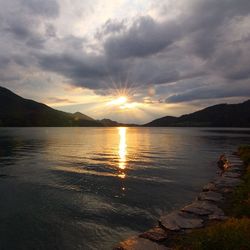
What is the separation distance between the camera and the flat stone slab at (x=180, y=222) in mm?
16734

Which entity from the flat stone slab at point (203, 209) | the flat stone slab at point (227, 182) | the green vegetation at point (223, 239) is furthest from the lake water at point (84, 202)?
the green vegetation at point (223, 239)

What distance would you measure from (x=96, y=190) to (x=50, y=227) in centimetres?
1002

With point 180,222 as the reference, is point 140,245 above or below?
below

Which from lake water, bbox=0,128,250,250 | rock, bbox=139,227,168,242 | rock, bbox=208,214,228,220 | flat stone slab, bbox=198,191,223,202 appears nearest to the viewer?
rock, bbox=139,227,168,242

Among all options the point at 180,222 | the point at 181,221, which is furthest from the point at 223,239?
the point at 181,221

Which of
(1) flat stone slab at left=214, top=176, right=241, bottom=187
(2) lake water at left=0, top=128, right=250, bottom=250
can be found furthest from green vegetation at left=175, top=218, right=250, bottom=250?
(1) flat stone slab at left=214, top=176, right=241, bottom=187

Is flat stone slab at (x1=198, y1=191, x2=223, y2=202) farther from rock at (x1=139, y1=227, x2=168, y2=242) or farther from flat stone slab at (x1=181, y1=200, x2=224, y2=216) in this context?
rock at (x1=139, y1=227, x2=168, y2=242)

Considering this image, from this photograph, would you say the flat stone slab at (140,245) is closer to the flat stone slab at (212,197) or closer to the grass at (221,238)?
the grass at (221,238)

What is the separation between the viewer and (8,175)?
36438 mm

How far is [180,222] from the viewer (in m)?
17.3

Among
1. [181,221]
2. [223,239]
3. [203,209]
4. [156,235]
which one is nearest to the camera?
[223,239]

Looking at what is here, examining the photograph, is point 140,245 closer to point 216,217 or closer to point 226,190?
point 216,217

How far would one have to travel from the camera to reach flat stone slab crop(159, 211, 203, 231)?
54.9 feet

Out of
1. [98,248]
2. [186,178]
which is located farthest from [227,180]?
[98,248]
